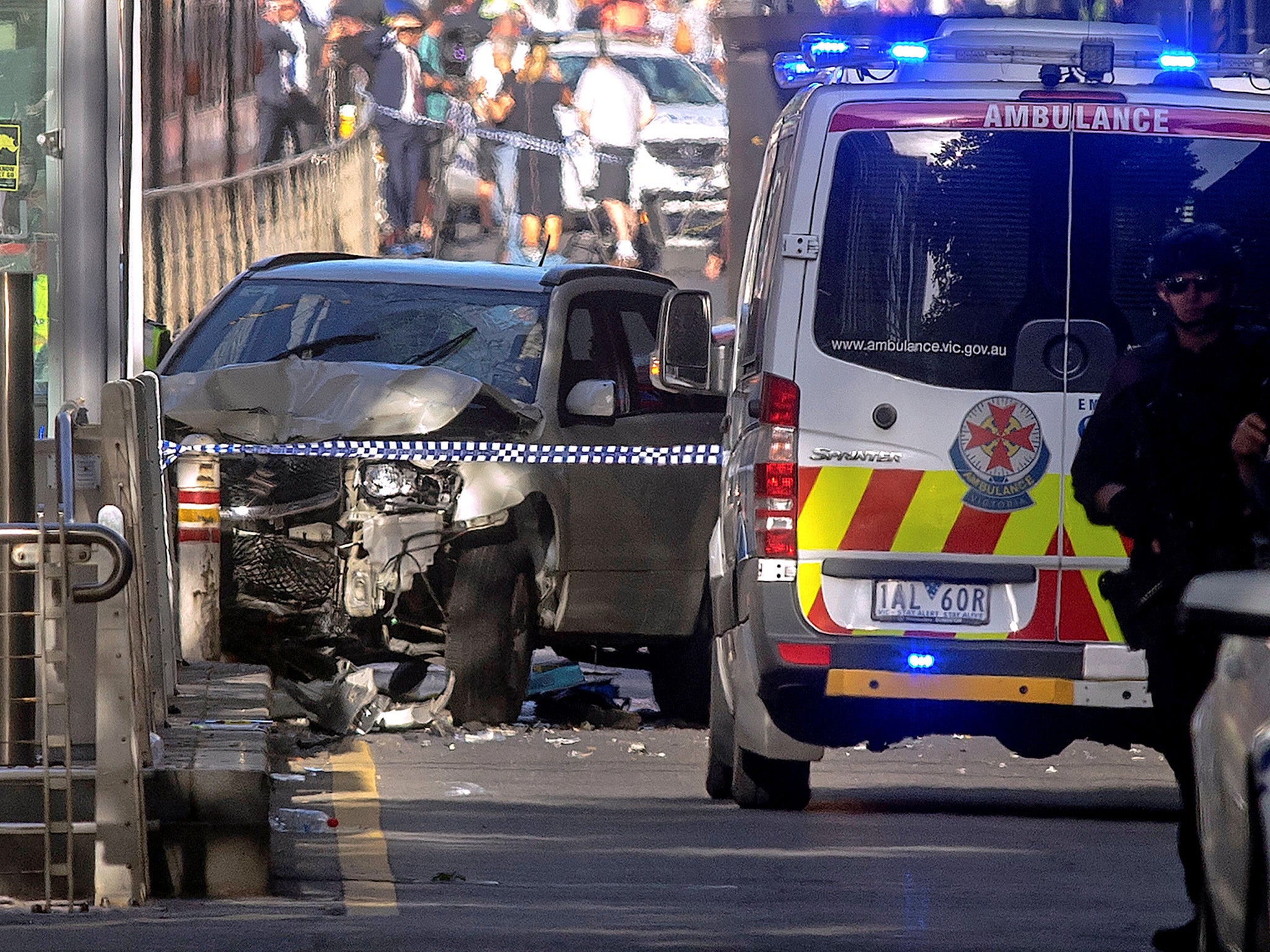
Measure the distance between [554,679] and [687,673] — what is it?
0.75 m

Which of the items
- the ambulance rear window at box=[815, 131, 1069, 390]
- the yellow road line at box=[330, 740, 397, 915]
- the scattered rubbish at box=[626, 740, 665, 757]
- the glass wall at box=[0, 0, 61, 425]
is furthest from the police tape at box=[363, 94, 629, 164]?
the ambulance rear window at box=[815, 131, 1069, 390]

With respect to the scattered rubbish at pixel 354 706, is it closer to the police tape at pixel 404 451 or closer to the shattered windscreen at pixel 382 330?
the police tape at pixel 404 451

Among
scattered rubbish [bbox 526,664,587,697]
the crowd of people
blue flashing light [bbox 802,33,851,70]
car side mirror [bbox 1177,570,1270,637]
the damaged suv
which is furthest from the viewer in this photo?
the crowd of people

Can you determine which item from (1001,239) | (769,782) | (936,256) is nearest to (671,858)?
(769,782)

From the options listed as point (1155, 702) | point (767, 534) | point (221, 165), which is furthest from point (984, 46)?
point (221, 165)

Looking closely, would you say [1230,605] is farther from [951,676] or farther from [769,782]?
[769,782]

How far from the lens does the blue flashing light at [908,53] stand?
9148 millimetres

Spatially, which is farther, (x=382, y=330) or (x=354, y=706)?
(x=382, y=330)

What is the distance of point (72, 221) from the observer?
10.2 m

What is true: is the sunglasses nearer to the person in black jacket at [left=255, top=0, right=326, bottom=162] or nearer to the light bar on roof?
the light bar on roof

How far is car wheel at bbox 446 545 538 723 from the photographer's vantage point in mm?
12078

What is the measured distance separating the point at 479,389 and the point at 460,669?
3.73ft

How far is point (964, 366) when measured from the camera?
8.92 meters

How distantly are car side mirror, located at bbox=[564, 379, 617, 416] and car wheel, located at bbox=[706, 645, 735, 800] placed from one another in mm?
2139
